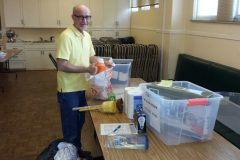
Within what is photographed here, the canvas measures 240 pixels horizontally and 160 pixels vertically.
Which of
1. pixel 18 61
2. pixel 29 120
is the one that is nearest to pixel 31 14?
pixel 18 61

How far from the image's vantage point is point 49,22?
7020 mm

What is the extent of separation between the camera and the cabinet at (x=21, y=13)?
265 inches

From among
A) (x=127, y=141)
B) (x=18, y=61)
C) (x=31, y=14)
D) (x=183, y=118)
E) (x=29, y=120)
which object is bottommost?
(x=29, y=120)

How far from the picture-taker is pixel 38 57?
23.0 feet

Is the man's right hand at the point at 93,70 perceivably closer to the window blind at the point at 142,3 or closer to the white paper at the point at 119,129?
the white paper at the point at 119,129

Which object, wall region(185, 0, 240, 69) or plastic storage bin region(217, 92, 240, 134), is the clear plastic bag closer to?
plastic storage bin region(217, 92, 240, 134)

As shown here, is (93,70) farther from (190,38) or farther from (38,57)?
(38,57)

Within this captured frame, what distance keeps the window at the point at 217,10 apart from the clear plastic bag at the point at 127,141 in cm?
224

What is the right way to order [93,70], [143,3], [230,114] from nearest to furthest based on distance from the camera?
[93,70] < [230,114] < [143,3]

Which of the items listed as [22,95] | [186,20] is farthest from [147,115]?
[22,95]

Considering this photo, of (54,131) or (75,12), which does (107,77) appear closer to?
(75,12)

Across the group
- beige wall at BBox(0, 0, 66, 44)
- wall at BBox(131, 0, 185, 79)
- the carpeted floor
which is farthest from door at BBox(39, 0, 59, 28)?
wall at BBox(131, 0, 185, 79)

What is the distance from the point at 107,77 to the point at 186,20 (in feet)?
8.00

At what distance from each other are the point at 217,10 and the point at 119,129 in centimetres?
246
